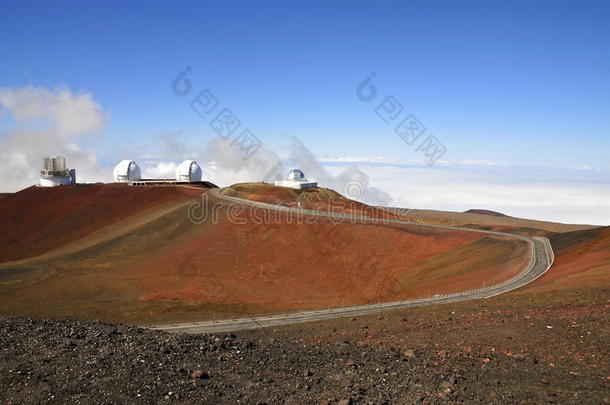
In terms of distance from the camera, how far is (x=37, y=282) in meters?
34.8

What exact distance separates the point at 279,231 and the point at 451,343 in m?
32.1

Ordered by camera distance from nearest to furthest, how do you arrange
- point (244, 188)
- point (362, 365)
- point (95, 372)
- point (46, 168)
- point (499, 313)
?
point (95, 372) → point (362, 365) → point (499, 313) → point (244, 188) → point (46, 168)

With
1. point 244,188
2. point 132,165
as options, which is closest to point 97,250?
point 244,188

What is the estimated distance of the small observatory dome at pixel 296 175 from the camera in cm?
6750

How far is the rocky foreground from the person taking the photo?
9.55 m

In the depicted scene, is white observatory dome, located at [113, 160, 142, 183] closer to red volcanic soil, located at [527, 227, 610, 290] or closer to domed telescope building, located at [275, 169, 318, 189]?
domed telescope building, located at [275, 169, 318, 189]

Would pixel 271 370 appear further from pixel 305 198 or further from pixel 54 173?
pixel 54 173

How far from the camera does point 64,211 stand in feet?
194

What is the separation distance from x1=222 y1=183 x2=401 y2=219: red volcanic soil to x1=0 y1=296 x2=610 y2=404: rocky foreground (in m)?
41.3

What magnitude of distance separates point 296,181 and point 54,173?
43407mm

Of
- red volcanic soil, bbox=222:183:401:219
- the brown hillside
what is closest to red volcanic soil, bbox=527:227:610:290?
the brown hillside

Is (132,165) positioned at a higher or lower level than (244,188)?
higher

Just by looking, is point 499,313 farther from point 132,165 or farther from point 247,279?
point 132,165

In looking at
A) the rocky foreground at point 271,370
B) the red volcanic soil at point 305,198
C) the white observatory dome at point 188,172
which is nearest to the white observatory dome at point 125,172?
the white observatory dome at point 188,172
